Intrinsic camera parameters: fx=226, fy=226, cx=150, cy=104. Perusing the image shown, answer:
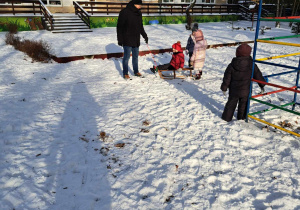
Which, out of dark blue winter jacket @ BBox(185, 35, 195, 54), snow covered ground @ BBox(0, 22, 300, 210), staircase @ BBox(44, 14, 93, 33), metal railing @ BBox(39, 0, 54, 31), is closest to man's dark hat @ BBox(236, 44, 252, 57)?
snow covered ground @ BBox(0, 22, 300, 210)

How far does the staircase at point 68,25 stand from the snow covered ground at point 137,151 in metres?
10.8

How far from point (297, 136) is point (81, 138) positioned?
3.72 meters

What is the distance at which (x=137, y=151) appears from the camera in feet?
11.8

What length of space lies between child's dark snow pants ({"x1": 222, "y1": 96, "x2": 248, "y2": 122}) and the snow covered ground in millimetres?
160

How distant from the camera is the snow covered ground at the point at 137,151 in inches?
106

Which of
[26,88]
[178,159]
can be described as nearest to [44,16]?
[26,88]

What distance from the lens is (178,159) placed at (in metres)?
3.40

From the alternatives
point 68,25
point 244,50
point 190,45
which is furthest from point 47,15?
point 244,50

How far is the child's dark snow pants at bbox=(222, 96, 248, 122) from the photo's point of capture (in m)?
4.40

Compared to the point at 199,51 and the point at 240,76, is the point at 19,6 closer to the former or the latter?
the point at 199,51

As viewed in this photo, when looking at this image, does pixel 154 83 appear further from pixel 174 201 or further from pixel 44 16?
pixel 44 16

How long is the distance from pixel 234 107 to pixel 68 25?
1574cm

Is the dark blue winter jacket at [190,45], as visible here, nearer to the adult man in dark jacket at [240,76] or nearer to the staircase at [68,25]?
the adult man in dark jacket at [240,76]

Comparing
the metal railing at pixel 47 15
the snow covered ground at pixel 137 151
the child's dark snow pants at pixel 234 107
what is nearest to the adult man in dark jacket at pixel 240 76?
the child's dark snow pants at pixel 234 107
